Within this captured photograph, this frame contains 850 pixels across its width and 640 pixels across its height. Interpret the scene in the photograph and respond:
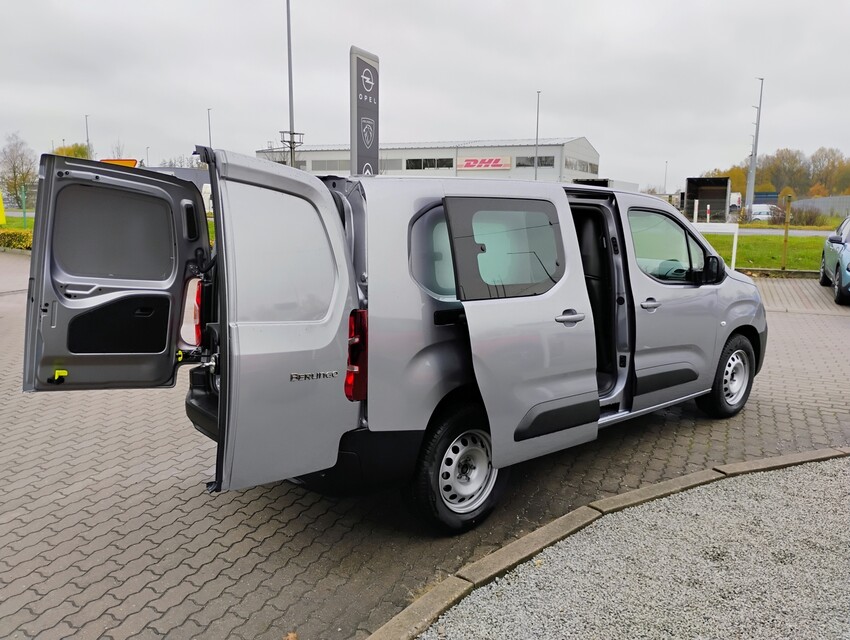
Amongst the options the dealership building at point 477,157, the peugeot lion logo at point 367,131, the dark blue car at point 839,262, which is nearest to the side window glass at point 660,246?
the peugeot lion logo at point 367,131

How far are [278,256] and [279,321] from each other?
0.97 feet

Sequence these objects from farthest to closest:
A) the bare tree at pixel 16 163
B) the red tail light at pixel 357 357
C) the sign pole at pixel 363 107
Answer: the bare tree at pixel 16 163 < the sign pole at pixel 363 107 < the red tail light at pixel 357 357

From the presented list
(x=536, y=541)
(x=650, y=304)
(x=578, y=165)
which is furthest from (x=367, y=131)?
(x=578, y=165)

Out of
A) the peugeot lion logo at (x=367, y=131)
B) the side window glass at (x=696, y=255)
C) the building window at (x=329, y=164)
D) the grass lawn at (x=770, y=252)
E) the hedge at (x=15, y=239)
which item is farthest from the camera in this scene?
the building window at (x=329, y=164)

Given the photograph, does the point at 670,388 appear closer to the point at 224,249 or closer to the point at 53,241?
the point at 224,249

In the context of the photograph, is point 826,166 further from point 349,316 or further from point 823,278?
point 349,316

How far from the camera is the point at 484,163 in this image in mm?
62500

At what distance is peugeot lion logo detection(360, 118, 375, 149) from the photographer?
8408 millimetres

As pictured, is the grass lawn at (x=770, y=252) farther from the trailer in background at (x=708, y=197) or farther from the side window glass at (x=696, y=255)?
the side window glass at (x=696, y=255)

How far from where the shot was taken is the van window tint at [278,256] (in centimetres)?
279

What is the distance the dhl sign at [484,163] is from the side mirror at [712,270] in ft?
193

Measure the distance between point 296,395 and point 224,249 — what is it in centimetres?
73

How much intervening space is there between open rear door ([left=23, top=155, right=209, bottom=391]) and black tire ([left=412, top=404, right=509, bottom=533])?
71.2 inches

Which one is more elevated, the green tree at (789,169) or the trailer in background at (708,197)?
the green tree at (789,169)
